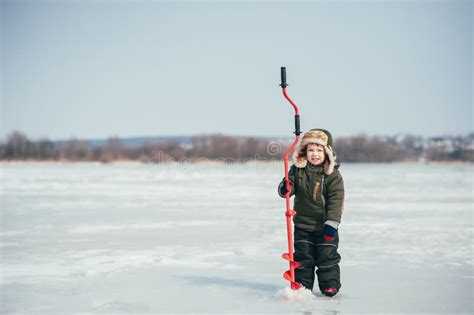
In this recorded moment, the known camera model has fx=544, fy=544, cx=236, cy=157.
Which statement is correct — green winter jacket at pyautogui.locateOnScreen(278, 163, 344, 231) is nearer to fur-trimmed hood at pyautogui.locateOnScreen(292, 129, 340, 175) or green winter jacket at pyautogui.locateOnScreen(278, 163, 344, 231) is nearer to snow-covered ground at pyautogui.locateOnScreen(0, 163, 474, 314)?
fur-trimmed hood at pyautogui.locateOnScreen(292, 129, 340, 175)

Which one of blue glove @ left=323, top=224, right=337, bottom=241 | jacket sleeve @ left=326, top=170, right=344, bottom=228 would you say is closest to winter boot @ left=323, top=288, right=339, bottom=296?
blue glove @ left=323, top=224, right=337, bottom=241

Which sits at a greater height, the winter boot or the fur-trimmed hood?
the fur-trimmed hood

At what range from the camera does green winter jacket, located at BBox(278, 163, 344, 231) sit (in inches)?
145

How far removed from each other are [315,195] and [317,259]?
0.46 m

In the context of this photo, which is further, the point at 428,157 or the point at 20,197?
the point at 428,157

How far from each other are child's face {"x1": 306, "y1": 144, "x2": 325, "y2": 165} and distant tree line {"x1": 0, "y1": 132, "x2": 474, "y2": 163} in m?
57.7

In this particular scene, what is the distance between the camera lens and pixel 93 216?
29.6ft

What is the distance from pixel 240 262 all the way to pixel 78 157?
63.6 metres

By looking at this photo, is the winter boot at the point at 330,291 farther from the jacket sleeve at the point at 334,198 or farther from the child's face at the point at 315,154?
the child's face at the point at 315,154

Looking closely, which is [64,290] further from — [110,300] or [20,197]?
[20,197]

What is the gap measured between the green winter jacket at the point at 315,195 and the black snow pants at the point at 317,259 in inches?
3.4

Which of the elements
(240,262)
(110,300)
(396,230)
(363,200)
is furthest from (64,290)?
(363,200)

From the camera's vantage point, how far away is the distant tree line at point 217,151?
212 ft

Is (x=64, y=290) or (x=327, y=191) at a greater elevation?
(x=327, y=191)
